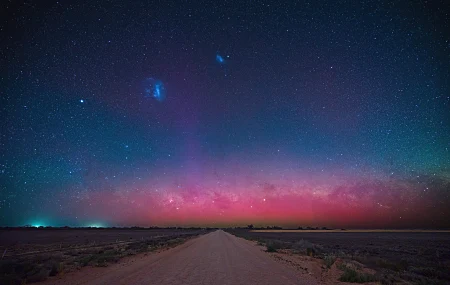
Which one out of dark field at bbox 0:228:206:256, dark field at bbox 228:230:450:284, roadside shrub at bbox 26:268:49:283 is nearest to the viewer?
roadside shrub at bbox 26:268:49:283

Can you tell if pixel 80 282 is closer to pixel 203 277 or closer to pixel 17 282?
pixel 17 282

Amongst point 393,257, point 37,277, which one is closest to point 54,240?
point 37,277

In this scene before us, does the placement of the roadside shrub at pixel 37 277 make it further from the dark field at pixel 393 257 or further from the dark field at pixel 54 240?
the dark field at pixel 54 240

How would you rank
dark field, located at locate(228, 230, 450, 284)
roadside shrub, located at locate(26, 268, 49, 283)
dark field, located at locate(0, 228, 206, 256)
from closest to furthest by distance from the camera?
roadside shrub, located at locate(26, 268, 49, 283) → dark field, located at locate(228, 230, 450, 284) → dark field, located at locate(0, 228, 206, 256)

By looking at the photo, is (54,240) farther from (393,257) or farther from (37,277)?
(393,257)

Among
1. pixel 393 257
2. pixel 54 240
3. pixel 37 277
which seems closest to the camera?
pixel 37 277

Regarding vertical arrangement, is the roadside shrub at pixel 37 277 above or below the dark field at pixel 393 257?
above

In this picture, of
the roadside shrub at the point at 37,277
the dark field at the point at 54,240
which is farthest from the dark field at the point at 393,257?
the dark field at the point at 54,240

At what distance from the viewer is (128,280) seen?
13.4m

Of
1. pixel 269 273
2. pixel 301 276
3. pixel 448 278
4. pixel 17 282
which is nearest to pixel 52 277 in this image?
pixel 17 282

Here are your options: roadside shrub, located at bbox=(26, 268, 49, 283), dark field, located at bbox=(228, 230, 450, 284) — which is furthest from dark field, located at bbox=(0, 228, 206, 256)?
dark field, located at bbox=(228, 230, 450, 284)

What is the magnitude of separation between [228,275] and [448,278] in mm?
13920

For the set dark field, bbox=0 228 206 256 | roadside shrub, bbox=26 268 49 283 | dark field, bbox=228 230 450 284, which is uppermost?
dark field, bbox=0 228 206 256

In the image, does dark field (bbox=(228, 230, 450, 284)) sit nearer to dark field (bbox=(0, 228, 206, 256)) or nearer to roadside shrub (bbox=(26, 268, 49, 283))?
roadside shrub (bbox=(26, 268, 49, 283))
